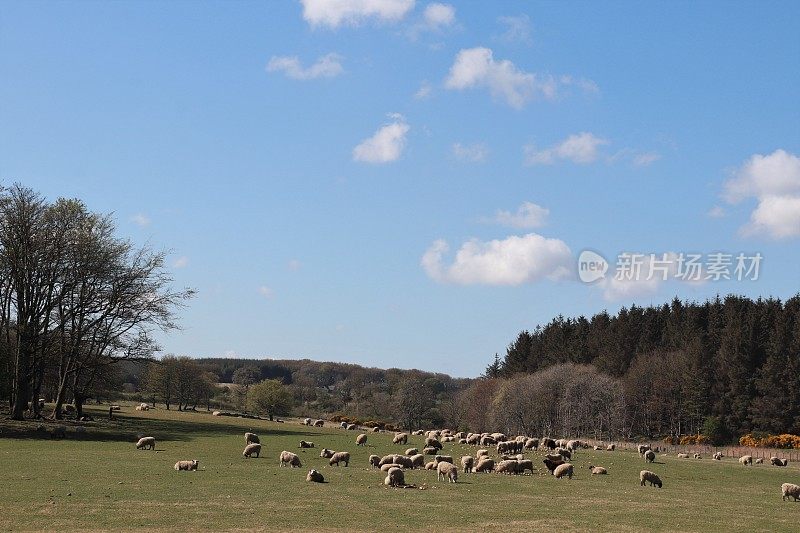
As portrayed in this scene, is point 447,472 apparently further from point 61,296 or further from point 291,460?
point 61,296

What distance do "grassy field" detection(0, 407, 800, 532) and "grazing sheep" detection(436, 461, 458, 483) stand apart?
2.03 ft

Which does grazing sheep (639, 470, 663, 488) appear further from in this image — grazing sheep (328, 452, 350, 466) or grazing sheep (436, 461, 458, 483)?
grazing sheep (328, 452, 350, 466)

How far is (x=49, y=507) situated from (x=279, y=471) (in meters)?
13.6

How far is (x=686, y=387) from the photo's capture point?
356 feet

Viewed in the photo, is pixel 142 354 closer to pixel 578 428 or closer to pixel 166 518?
pixel 166 518

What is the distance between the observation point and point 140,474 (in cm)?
3147

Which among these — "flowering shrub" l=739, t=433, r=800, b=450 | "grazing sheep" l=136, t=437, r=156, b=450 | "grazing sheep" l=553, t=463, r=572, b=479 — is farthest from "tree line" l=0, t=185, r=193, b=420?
"flowering shrub" l=739, t=433, r=800, b=450

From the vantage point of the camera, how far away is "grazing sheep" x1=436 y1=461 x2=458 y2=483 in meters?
33.0

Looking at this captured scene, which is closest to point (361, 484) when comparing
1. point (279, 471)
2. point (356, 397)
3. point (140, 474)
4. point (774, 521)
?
point (279, 471)

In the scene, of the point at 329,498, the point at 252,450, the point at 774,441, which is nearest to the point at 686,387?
the point at 774,441

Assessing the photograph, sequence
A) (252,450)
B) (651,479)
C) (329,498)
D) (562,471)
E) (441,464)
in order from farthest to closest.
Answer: (252,450) < (562,471) < (651,479) < (441,464) < (329,498)

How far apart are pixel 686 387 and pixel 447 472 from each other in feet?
277


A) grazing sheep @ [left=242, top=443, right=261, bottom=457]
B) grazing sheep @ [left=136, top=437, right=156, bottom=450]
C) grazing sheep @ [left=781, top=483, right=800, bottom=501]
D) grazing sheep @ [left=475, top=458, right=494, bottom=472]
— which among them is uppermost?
grazing sheep @ [left=781, top=483, right=800, bottom=501]

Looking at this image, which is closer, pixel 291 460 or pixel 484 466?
pixel 291 460
